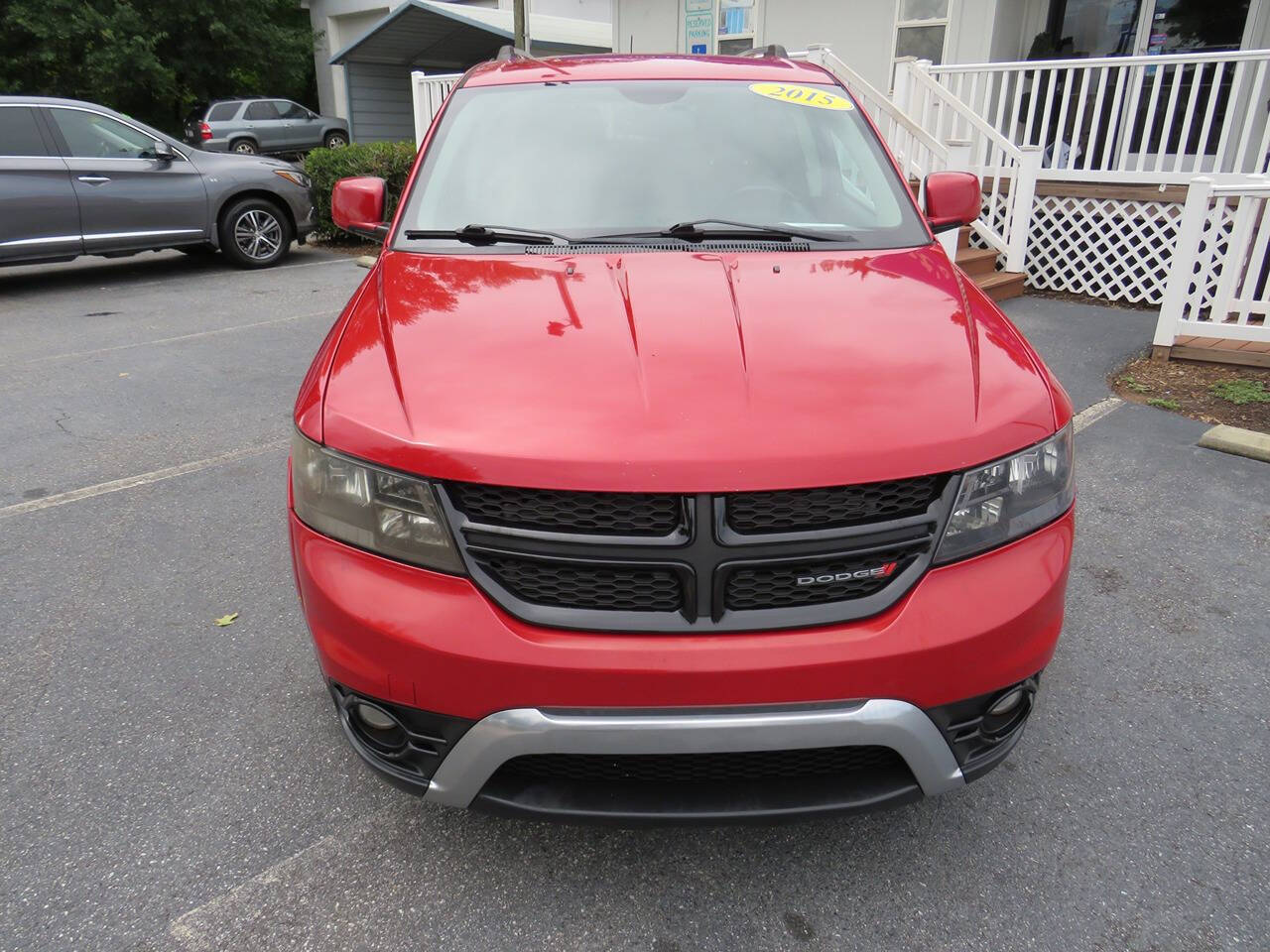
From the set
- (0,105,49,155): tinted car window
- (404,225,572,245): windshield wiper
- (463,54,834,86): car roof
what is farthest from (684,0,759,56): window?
(404,225,572,245): windshield wiper

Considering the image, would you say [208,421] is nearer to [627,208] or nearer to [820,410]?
[627,208]

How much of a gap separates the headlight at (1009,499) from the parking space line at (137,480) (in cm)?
395

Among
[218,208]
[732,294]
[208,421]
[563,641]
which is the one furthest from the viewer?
[218,208]

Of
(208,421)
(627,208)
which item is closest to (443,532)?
(627,208)

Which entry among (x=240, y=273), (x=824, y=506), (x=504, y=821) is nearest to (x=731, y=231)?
(x=824, y=506)

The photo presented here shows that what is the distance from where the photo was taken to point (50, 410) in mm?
5402

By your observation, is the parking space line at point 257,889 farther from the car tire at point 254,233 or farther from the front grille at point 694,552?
the car tire at point 254,233

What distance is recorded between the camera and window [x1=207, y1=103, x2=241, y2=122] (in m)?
21.6

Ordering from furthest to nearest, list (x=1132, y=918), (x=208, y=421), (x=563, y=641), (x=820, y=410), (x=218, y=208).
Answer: (x=218, y=208), (x=208, y=421), (x=1132, y=918), (x=820, y=410), (x=563, y=641)

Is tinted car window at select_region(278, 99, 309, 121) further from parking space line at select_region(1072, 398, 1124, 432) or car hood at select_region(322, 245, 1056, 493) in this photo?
car hood at select_region(322, 245, 1056, 493)

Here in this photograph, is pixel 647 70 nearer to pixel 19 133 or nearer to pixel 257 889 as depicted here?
pixel 257 889

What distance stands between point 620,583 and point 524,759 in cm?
41

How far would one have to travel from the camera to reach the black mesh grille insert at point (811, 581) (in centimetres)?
176

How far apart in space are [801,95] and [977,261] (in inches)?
Answer: 230
